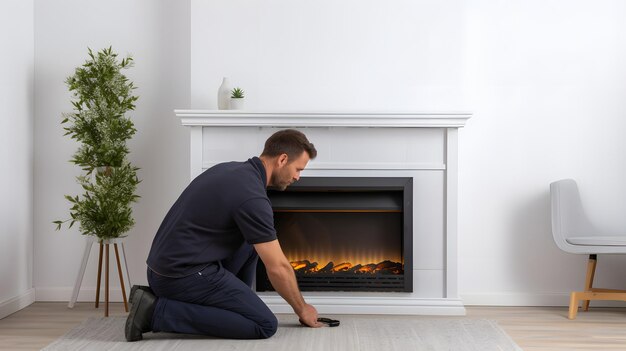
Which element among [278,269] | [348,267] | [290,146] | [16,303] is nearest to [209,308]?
[278,269]

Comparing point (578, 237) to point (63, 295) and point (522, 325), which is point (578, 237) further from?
point (63, 295)

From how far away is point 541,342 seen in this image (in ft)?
11.7

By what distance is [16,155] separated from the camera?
4.44 metres

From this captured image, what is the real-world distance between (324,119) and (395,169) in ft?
1.58

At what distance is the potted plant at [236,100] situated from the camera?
4.25 meters

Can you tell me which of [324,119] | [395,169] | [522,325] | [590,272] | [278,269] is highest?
[324,119]

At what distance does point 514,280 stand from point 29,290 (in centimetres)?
287

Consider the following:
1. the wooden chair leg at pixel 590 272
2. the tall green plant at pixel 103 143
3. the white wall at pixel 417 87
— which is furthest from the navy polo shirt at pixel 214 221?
the wooden chair leg at pixel 590 272

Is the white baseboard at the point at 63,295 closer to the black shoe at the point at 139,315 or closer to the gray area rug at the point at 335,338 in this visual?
the gray area rug at the point at 335,338

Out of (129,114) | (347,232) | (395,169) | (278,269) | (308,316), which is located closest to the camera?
(278,269)

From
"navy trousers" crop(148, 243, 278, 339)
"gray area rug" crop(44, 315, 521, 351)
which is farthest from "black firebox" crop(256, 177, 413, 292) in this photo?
"navy trousers" crop(148, 243, 278, 339)

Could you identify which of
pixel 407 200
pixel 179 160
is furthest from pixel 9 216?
pixel 407 200

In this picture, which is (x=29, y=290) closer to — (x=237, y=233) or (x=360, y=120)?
(x=237, y=233)

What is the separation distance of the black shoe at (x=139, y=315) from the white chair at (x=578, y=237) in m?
2.23
